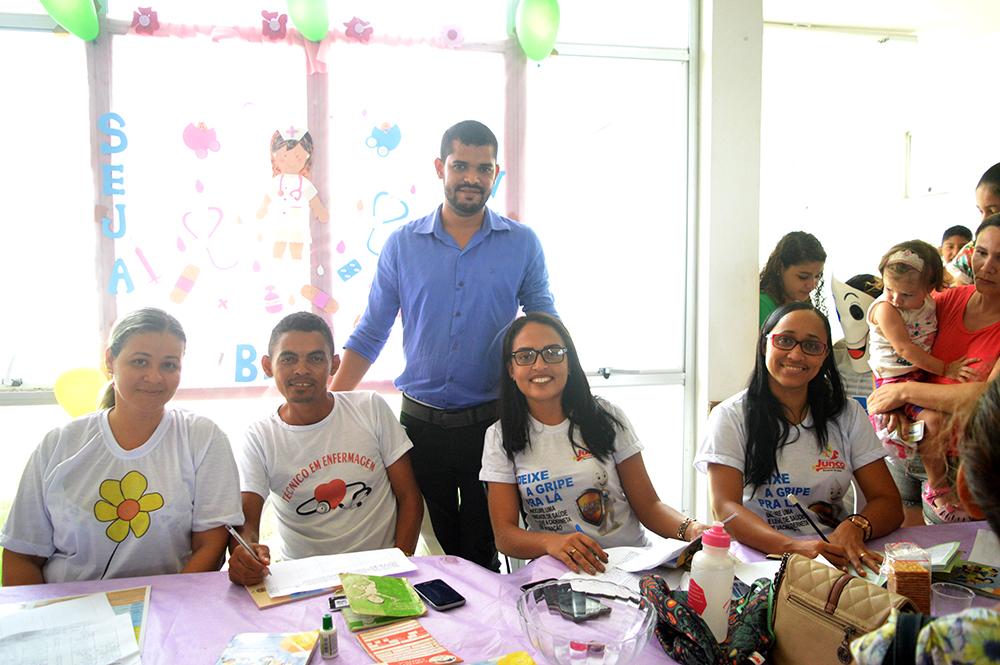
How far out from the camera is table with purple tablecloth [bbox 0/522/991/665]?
47.3 inches

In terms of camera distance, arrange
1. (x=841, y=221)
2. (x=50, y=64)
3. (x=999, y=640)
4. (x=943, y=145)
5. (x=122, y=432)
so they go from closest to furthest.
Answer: (x=999, y=640)
(x=122, y=432)
(x=50, y=64)
(x=943, y=145)
(x=841, y=221)

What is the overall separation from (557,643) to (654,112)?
3.00 m

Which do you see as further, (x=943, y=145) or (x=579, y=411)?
(x=943, y=145)

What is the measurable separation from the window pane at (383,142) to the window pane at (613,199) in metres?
0.36

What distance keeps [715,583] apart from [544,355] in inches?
34.1

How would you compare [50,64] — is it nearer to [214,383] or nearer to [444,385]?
[214,383]

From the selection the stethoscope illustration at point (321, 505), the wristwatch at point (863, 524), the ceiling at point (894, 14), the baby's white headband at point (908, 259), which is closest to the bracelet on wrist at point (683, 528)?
the wristwatch at point (863, 524)

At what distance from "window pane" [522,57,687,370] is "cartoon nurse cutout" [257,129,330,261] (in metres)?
1.02

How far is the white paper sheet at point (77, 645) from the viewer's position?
116cm

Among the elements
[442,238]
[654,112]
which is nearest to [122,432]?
[442,238]

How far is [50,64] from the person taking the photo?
2928 millimetres

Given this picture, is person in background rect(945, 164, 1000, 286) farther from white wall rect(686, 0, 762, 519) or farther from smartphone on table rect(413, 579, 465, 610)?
smartphone on table rect(413, 579, 465, 610)

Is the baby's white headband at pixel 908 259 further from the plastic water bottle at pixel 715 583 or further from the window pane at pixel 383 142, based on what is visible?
the plastic water bottle at pixel 715 583

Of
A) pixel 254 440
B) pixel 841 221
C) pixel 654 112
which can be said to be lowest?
pixel 254 440
